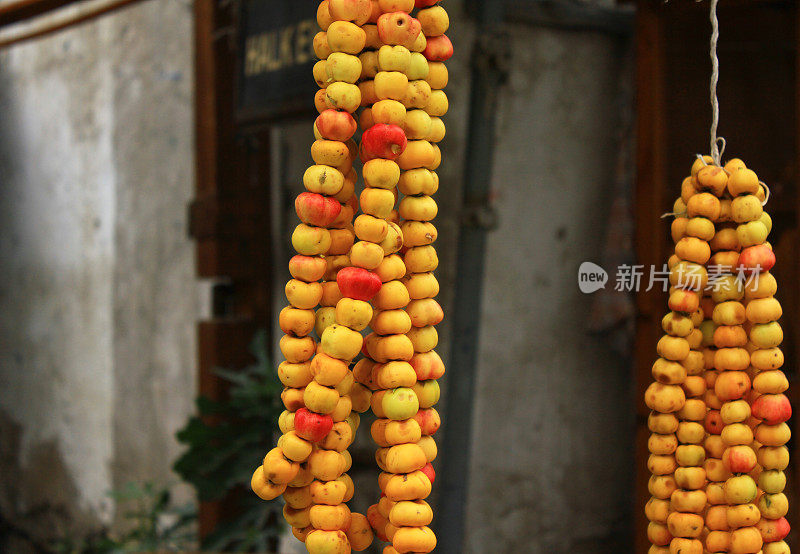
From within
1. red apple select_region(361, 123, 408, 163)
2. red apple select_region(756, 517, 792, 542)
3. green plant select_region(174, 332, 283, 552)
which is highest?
red apple select_region(361, 123, 408, 163)

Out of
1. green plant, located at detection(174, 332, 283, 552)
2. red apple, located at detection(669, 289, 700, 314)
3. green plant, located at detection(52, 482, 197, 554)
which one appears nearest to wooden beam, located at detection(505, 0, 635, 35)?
Answer: green plant, located at detection(174, 332, 283, 552)

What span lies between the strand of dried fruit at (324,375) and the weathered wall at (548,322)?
1.35 meters

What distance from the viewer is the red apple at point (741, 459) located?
95 centimetres

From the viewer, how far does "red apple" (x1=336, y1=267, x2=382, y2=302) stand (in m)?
0.86

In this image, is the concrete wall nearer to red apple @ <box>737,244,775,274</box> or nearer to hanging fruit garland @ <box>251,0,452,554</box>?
hanging fruit garland @ <box>251,0,452,554</box>

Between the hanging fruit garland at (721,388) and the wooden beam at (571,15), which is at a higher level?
the wooden beam at (571,15)

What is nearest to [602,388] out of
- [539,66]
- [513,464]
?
[513,464]

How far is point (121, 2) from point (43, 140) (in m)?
2.44

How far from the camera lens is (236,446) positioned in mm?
2205

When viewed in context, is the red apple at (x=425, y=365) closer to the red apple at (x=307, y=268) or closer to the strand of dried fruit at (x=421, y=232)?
the strand of dried fruit at (x=421, y=232)

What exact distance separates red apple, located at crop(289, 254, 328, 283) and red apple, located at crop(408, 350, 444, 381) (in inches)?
5.9

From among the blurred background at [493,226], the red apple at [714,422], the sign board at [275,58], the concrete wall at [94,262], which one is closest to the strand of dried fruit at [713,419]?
the red apple at [714,422]

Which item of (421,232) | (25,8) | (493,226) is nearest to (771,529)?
(421,232)

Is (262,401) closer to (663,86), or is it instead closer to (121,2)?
(121,2)
